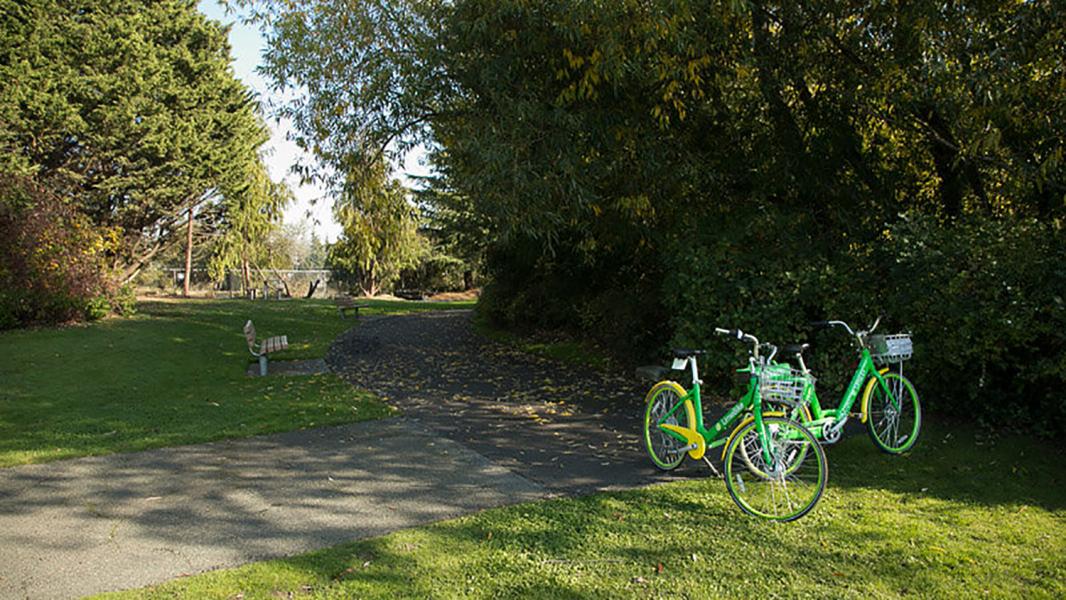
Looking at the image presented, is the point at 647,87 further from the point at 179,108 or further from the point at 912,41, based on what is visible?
the point at 179,108

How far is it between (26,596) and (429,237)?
3387 cm

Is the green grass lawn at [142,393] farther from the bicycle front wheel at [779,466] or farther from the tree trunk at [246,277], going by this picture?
the tree trunk at [246,277]

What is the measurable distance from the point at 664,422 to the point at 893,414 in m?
1.88

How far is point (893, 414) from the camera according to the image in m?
5.61

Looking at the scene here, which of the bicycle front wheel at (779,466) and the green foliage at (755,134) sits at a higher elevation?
the green foliage at (755,134)

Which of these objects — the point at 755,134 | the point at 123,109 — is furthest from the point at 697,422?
the point at 123,109

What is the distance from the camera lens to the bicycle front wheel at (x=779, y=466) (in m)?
4.32

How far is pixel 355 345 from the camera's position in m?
15.2

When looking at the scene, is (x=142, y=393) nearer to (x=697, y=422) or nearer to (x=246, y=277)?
(x=697, y=422)

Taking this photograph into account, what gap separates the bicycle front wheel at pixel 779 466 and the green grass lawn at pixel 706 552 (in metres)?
0.13

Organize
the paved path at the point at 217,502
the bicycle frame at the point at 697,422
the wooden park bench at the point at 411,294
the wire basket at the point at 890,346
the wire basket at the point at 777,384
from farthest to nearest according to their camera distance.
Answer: the wooden park bench at the point at 411,294
the wire basket at the point at 890,346
the bicycle frame at the point at 697,422
the wire basket at the point at 777,384
the paved path at the point at 217,502

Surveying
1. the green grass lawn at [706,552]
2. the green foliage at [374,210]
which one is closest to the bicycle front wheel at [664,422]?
the green grass lawn at [706,552]

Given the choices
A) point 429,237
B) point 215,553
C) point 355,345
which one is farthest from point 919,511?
point 429,237

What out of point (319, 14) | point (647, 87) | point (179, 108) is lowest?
point (647, 87)
